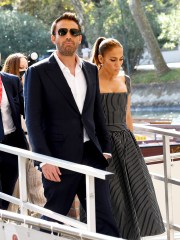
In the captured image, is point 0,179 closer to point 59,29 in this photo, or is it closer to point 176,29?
point 59,29

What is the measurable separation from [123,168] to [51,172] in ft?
2.80

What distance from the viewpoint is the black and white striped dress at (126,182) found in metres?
→ 5.21

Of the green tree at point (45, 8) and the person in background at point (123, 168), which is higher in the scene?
the green tree at point (45, 8)

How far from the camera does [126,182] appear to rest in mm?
5227

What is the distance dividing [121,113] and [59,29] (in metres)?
0.85

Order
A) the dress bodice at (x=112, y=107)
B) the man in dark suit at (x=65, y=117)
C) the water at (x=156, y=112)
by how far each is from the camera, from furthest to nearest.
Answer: the water at (x=156, y=112), the dress bodice at (x=112, y=107), the man in dark suit at (x=65, y=117)

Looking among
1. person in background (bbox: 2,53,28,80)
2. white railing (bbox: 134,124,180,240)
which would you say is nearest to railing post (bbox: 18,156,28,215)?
white railing (bbox: 134,124,180,240)

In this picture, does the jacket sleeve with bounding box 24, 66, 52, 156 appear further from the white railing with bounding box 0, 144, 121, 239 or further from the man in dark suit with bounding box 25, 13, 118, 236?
the white railing with bounding box 0, 144, 121, 239

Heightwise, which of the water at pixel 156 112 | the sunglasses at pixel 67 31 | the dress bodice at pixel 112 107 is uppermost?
the sunglasses at pixel 67 31

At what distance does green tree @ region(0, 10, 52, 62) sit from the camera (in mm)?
46562

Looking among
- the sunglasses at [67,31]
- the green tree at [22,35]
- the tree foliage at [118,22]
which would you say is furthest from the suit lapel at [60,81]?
the green tree at [22,35]

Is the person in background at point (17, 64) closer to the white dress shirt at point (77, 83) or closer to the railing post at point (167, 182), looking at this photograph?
the railing post at point (167, 182)

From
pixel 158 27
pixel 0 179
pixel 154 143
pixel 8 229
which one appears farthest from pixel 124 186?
pixel 158 27

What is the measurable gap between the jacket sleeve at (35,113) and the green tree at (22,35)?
138 feet
